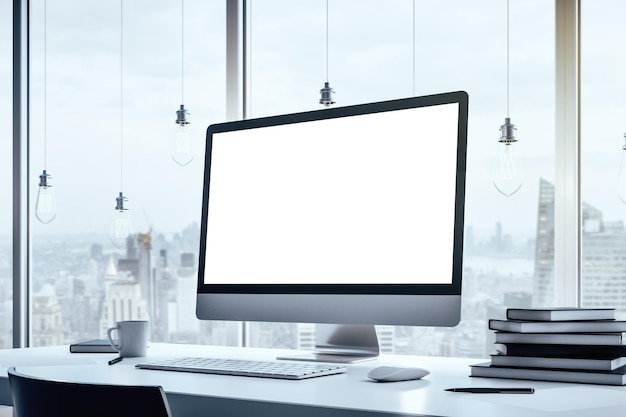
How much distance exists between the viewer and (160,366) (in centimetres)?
150

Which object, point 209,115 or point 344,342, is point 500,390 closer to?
point 344,342

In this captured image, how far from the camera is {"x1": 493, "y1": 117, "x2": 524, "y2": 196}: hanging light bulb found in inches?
82.9

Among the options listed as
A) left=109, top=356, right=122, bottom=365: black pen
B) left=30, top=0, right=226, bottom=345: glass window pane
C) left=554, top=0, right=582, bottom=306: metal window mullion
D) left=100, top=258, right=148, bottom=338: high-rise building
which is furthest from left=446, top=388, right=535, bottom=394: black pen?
left=100, top=258, right=148, bottom=338: high-rise building

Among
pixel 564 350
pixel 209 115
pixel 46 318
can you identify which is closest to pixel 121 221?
pixel 209 115

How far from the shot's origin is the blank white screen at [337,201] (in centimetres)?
156

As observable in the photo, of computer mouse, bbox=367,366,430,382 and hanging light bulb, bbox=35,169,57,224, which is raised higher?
hanging light bulb, bbox=35,169,57,224

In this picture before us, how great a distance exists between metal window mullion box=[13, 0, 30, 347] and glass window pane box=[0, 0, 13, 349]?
0.11ft

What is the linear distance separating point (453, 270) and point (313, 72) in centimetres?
118

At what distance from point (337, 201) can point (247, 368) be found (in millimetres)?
448

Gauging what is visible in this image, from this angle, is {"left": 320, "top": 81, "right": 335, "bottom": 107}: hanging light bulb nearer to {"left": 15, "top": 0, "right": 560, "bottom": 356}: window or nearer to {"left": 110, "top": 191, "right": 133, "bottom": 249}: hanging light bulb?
{"left": 15, "top": 0, "right": 560, "bottom": 356}: window

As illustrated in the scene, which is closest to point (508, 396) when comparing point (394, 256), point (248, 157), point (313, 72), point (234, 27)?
point (394, 256)

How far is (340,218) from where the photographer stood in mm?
1664

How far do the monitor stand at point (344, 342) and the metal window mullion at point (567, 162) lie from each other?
2.27 feet

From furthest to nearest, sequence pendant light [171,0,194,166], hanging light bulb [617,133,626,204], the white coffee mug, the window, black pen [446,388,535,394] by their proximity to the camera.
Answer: pendant light [171,0,194,166] → the window → hanging light bulb [617,133,626,204] → the white coffee mug → black pen [446,388,535,394]
